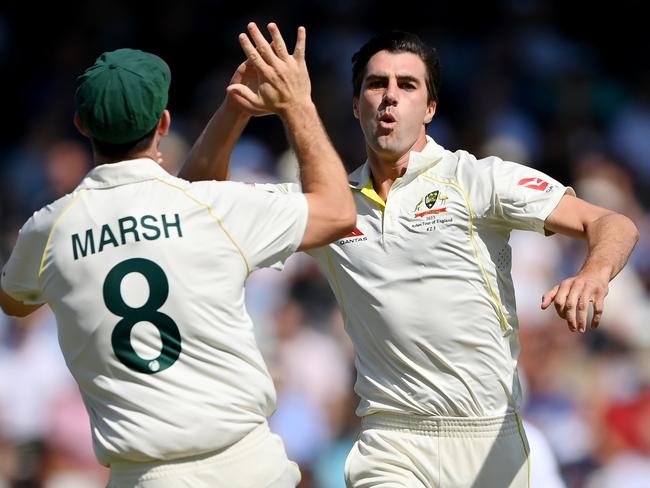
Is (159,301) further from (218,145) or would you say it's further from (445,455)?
(445,455)

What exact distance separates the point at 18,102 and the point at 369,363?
8.98 meters

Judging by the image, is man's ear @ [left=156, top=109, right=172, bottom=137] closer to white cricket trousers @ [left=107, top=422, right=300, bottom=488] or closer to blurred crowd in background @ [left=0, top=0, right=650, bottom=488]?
white cricket trousers @ [left=107, top=422, right=300, bottom=488]

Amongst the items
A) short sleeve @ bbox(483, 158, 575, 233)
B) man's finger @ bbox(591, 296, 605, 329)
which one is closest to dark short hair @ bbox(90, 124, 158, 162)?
short sleeve @ bbox(483, 158, 575, 233)

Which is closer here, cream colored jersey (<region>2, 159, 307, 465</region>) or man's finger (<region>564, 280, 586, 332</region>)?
cream colored jersey (<region>2, 159, 307, 465</region>)

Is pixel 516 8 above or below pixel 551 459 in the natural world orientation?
above

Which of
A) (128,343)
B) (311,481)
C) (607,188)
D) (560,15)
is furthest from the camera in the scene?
(560,15)

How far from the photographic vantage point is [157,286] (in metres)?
4.44

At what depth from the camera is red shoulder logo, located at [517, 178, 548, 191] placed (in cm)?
551

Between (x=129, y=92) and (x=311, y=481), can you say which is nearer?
(x=129, y=92)

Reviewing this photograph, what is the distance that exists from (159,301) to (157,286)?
0.17 ft

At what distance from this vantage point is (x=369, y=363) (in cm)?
573

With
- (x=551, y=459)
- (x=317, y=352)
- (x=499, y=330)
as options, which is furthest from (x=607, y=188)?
(x=499, y=330)

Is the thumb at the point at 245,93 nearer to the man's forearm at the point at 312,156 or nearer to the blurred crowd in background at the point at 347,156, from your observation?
the man's forearm at the point at 312,156

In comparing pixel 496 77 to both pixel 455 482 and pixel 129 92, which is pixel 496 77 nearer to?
pixel 455 482
